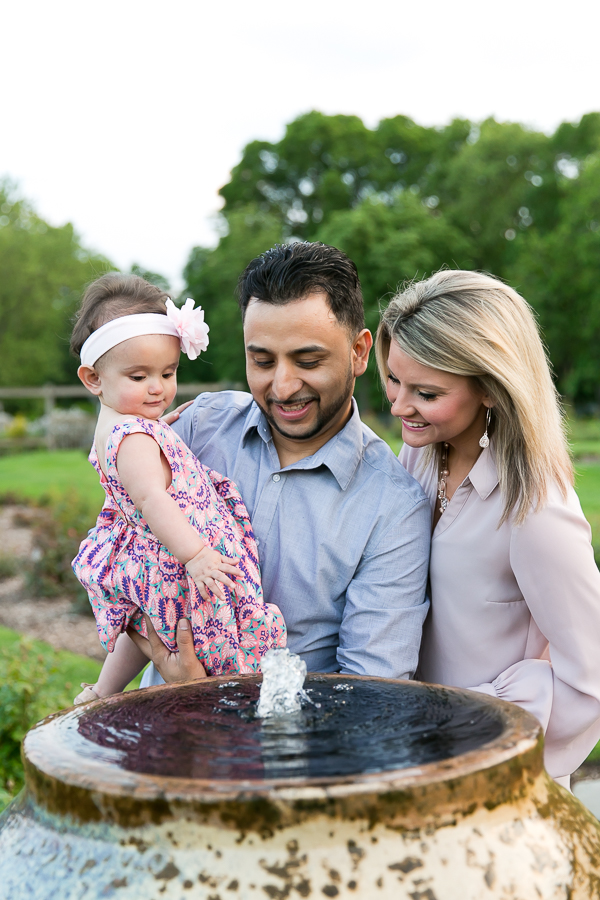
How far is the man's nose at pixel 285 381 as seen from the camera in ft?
8.16

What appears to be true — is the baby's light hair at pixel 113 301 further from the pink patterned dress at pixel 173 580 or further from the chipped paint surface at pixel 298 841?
the chipped paint surface at pixel 298 841

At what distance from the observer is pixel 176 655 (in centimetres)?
236

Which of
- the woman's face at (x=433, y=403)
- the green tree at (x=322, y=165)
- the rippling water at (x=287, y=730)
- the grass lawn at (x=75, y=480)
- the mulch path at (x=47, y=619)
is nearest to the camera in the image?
the rippling water at (x=287, y=730)

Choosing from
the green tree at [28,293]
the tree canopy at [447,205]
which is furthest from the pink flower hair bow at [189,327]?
the green tree at [28,293]

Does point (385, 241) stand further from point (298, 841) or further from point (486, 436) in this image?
point (298, 841)

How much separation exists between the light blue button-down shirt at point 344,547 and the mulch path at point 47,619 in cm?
442

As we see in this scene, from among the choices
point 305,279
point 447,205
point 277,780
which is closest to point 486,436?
point 305,279

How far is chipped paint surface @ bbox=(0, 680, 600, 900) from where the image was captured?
1.15 meters

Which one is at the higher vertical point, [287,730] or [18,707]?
[287,730]

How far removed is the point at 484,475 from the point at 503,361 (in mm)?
306

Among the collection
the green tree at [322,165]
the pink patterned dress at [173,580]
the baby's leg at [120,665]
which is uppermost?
the green tree at [322,165]

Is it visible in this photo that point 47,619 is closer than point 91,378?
No

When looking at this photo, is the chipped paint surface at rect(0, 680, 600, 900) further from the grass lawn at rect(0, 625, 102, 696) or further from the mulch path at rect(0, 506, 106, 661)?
the mulch path at rect(0, 506, 106, 661)

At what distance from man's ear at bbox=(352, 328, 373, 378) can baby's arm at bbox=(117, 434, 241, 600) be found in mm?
684
